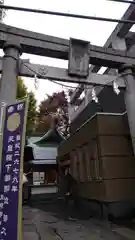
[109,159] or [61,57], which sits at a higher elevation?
[61,57]

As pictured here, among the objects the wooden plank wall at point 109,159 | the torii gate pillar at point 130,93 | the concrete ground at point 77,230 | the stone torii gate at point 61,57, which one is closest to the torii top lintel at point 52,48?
the stone torii gate at point 61,57

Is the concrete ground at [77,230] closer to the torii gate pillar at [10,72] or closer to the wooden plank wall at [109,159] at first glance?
the wooden plank wall at [109,159]

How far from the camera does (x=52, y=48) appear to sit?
697 cm

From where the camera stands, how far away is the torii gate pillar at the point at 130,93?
6.97 meters

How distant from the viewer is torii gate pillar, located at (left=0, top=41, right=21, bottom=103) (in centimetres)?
580

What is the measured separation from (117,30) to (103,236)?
309 inches

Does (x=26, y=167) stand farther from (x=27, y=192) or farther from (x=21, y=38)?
(x=21, y=38)

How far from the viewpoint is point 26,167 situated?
16.7 m

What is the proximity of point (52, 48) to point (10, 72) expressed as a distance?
5.60 ft

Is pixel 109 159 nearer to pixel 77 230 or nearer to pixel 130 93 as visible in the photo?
pixel 130 93

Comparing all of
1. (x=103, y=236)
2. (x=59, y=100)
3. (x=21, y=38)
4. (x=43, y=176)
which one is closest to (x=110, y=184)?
(x=103, y=236)

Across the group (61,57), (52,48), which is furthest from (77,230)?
(52,48)

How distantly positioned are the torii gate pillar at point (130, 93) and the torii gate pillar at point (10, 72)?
11.2 ft

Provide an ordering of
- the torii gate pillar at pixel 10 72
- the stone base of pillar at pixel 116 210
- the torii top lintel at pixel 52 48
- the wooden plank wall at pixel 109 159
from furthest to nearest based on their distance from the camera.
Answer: the wooden plank wall at pixel 109 159 < the stone base of pillar at pixel 116 210 < the torii top lintel at pixel 52 48 < the torii gate pillar at pixel 10 72
